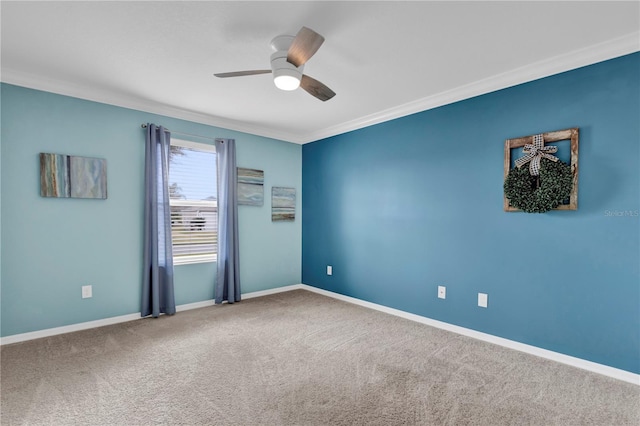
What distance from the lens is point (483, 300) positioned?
3.05m

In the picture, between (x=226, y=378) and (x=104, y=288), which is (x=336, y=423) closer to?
(x=226, y=378)

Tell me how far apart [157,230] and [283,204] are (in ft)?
6.28

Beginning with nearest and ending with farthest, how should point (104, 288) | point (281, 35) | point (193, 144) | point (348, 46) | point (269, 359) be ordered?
point (281, 35) → point (348, 46) → point (269, 359) → point (104, 288) → point (193, 144)

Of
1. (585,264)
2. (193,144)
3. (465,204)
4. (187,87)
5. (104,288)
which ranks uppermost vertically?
(187,87)

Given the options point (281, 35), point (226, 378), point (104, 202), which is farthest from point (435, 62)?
point (104, 202)

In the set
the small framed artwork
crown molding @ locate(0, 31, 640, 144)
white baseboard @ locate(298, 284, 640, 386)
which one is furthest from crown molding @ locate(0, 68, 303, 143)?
white baseboard @ locate(298, 284, 640, 386)

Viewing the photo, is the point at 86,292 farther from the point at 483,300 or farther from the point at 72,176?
the point at 483,300

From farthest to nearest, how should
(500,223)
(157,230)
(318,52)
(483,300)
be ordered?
(157,230), (483,300), (500,223), (318,52)

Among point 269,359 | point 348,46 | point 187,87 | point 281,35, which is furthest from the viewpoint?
point 187,87

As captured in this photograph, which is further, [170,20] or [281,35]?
[281,35]

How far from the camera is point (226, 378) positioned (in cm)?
229

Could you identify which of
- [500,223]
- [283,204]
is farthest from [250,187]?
[500,223]

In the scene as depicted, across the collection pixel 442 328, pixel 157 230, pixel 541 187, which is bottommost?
pixel 442 328

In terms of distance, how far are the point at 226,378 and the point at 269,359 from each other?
405mm
